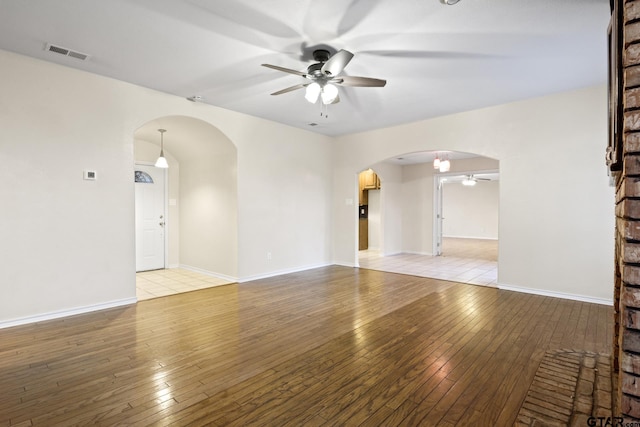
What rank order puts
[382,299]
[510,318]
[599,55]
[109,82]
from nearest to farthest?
[599,55], [510,318], [109,82], [382,299]

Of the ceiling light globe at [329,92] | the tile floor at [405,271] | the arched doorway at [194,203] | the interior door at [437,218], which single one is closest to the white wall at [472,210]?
the tile floor at [405,271]

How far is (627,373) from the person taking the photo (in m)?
1.37

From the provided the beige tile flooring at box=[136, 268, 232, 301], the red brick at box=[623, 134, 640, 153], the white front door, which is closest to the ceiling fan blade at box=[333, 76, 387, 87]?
the red brick at box=[623, 134, 640, 153]

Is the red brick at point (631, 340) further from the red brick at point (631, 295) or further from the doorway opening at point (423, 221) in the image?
the doorway opening at point (423, 221)

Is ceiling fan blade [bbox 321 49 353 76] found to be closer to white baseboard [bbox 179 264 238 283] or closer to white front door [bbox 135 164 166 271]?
white baseboard [bbox 179 264 238 283]

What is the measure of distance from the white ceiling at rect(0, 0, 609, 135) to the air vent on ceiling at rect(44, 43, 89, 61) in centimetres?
9

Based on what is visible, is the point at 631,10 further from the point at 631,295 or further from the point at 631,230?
the point at 631,295

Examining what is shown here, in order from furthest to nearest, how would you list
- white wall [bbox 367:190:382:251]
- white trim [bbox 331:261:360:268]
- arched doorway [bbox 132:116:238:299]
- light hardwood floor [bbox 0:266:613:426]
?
white wall [bbox 367:190:382:251] → white trim [bbox 331:261:360:268] → arched doorway [bbox 132:116:238:299] → light hardwood floor [bbox 0:266:613:426]

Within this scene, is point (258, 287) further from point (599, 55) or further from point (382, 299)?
point (599, 55)

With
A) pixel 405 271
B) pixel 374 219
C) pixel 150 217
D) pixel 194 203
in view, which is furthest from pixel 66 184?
pixel 374 219

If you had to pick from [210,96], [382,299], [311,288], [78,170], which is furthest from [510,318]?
[78,170]

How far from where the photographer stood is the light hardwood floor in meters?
1.92

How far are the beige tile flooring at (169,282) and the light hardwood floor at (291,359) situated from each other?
44 cm

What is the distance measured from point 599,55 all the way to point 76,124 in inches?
Answer: 230
